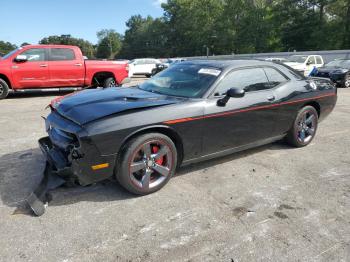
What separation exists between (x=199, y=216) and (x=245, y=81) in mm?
2125

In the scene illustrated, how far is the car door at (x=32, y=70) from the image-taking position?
402 inches

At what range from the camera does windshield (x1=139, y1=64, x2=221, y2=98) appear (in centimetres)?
416

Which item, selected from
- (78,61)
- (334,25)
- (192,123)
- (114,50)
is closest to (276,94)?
(192,123)

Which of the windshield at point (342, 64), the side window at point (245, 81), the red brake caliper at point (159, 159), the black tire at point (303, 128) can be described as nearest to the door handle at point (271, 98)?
the side window at point (245, 81)

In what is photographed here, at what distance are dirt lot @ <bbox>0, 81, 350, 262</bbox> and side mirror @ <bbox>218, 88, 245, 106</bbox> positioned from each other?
0.94m

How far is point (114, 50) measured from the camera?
121 metres

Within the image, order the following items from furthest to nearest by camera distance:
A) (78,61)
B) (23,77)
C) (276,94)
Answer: (78,61), (23,77), (276,94)

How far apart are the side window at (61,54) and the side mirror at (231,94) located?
8.29 meters

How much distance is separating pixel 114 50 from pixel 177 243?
408ft

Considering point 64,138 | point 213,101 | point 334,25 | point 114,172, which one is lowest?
point 114,172

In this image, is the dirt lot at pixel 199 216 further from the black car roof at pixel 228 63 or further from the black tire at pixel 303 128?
the black car roof at pixel 228 63

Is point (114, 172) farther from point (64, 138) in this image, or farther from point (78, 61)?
point (78, 61)

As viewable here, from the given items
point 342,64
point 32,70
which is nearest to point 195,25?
point 342,64

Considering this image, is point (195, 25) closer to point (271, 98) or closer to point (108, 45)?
point (108, 45)
